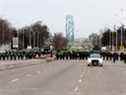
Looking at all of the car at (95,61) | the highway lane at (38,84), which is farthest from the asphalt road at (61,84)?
the car at (95,61)

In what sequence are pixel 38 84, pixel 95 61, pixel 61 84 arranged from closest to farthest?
pixel 38 84 < pixel 61 84 < pixel 95 61

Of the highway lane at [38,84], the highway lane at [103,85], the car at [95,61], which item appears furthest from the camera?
the car at [95,61]

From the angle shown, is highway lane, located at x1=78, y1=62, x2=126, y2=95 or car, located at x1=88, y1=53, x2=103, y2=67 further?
car, located at x1=88, y1=53, x2=103, y2=67

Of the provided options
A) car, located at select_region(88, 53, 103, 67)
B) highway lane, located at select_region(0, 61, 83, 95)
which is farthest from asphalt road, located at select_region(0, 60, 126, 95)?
car, located at select_region(88, 53, 103, 67)

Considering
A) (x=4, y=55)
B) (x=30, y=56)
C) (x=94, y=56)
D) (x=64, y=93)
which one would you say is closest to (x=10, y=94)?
(x=64, y=93)

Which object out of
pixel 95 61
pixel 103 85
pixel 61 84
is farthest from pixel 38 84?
pixel 95 61

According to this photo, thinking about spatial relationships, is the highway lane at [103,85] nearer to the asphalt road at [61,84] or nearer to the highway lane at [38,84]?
the asphalt road at [61,84]

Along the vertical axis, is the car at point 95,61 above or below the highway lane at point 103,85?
below

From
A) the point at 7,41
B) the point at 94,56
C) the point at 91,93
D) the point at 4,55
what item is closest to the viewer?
the point at 91,93

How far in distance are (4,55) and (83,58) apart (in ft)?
65.9

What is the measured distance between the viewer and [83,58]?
115188mm

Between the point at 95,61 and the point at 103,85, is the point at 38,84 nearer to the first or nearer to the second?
the point at 103,85

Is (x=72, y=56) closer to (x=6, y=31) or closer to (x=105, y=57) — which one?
(x=105, y=57)

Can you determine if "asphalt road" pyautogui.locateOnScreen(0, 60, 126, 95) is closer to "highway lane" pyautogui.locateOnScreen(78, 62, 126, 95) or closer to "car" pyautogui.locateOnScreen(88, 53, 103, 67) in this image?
"highway lane" pyautogui.locateOnScreen(78, 62, 126, 95)
